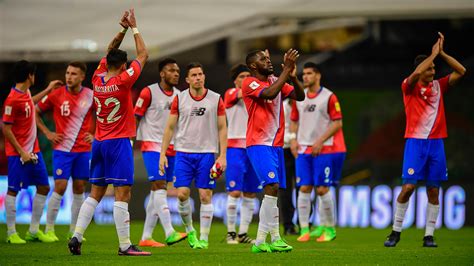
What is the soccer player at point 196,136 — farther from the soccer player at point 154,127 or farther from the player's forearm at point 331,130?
the player's forearm at point 331,130

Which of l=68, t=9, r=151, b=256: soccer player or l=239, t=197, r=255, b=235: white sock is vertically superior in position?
l=68, t=9, r=151, b=256: soccer player

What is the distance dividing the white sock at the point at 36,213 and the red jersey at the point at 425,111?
5731 mm

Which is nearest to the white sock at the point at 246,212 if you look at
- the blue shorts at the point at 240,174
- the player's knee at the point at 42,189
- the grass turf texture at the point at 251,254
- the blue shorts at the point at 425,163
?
the blue shorts at the point at 240,174

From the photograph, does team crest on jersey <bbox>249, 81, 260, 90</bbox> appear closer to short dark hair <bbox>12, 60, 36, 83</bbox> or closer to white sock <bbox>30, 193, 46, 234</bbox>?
short dark hair <bbox>12, 60, 36, 83</bbox>

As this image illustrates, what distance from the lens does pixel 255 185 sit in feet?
49.3

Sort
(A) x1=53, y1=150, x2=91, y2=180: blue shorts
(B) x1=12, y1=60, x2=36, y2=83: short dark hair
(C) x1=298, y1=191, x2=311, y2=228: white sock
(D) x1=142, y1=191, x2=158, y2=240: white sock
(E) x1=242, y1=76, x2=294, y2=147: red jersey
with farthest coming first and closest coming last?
1. (C) x1=298, y1=191, x2=311, y2=228: white sock
2. (A) x1=53, y1=150, x2=91, y2=180: blue shorts
3. (B) x1=12, y1=60, x2=36, y2=83: short dark hair
4. (D) x1=142, y1=191, x2=158, y2=240: white sock
5. (E) x1=242, y1=76, x2=294, y2=147: red jersey

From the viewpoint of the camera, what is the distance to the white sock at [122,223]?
11.9 metres

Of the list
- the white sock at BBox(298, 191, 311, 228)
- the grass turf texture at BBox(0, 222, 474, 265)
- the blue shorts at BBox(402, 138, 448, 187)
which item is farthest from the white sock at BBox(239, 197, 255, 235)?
the blue shorts at BBox(402, 138, 448, 187)

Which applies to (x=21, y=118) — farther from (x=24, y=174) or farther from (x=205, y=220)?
(x=205, y=220)

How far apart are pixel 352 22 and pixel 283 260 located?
71.1 ft

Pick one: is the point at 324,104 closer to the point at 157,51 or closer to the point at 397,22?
the point at 157,51

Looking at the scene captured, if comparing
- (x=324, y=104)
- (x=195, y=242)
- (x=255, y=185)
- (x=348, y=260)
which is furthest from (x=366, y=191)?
(x=348, y=260)

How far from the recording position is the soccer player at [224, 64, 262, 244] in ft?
49.3

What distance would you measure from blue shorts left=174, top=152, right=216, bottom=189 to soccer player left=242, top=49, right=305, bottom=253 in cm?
144
